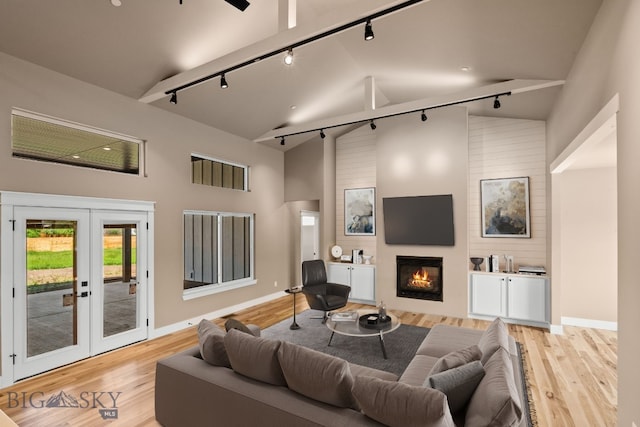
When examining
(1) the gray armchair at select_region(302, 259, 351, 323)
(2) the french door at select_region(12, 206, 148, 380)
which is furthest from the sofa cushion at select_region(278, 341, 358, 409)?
(2) the french door at select_region(12, 206, 148, 380)

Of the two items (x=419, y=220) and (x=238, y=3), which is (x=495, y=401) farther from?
(x=419, y=220)

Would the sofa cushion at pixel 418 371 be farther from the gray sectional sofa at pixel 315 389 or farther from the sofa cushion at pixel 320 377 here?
the sofa cushion at pixel 320 377

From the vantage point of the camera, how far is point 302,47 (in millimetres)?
4113

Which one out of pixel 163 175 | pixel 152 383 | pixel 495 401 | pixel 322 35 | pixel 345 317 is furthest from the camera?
pixel 163 175

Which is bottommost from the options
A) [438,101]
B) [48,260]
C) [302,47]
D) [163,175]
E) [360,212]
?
[48,260]

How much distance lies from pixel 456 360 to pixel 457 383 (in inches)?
13.9

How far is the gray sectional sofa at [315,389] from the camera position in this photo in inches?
64.4

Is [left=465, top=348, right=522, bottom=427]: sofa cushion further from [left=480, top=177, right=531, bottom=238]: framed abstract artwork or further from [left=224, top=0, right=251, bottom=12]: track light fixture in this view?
[left=480, top=177, right=531, bottom=238]: framed abstract artwork

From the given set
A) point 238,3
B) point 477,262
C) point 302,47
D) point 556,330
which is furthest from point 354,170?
point 238,3

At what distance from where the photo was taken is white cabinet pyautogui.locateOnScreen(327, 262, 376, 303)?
6773mm

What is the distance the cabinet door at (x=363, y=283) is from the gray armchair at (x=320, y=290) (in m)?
0.99

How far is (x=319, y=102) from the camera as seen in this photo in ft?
19.2

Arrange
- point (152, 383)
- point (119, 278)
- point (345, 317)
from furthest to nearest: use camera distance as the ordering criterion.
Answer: point (119, 278)
point (345, 317)
point (152, 383)

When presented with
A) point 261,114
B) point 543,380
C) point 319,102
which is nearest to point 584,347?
point 543,380
